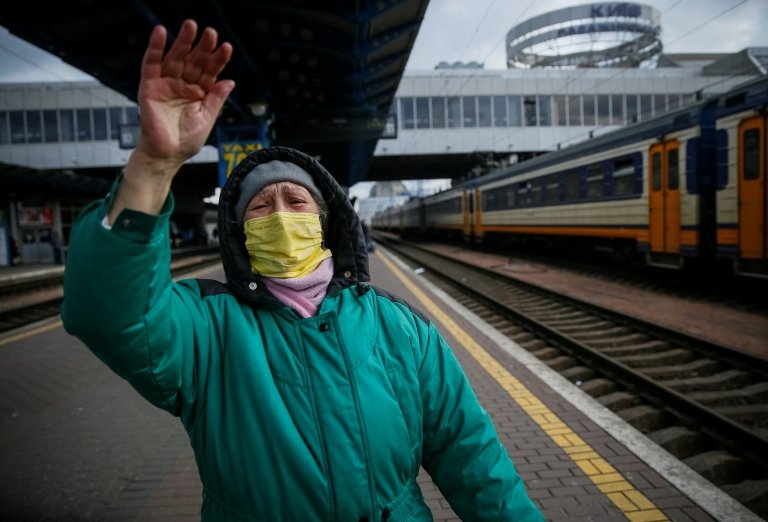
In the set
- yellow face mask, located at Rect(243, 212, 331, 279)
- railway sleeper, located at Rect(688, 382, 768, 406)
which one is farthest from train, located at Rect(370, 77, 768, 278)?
yellow face mask, located at Rect(243, 212, 331, 279)

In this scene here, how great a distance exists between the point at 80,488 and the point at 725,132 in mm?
10355

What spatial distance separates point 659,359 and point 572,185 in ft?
31.2

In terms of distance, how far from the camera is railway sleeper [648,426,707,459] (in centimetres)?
383

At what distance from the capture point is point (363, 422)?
144 centimetres

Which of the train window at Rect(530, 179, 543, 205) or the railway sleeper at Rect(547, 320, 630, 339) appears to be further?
the train window at Rect(530, 179, 543, 205)

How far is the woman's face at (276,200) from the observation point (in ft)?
5.66

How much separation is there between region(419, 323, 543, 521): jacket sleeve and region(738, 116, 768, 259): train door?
842 centimetres

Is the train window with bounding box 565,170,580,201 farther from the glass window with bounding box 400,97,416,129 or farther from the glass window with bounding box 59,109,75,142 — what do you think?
the glass window with bounding box 59,109,75,142

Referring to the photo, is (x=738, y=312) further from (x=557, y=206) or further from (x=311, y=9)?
(x=311, y=9)

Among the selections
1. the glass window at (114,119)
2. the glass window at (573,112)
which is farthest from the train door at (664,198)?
the glass window at (114,119)

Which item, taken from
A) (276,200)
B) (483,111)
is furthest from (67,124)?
(276,200)

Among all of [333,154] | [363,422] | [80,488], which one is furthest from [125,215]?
[333,154]

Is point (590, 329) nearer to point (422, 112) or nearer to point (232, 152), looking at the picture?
point (232, 152)

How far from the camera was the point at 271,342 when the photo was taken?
1504 millimetres
